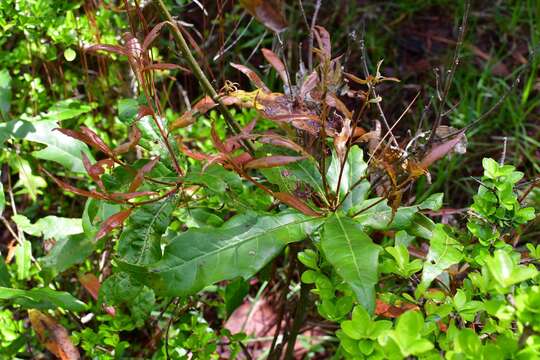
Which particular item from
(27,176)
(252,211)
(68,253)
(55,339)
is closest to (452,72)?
(252,211)

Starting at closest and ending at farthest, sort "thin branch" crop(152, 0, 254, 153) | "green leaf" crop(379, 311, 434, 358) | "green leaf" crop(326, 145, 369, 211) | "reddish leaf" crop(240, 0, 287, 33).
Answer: "green leaf" crop(379, 311, 434, 358) < "reddish leaf" crop(240, 0, 287, 33) < "thin branch" crop(152, 0, 254, 153) < "green leaf" crop(326, 145, 369, 211)

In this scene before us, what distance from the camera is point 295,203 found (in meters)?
1.19

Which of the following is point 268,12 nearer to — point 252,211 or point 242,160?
point 242,160

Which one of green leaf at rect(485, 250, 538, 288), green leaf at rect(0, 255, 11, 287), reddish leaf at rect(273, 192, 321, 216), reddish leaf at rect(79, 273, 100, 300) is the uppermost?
green leaf at rect(485, 250, 538, 288)

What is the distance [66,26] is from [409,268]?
1.24 meters

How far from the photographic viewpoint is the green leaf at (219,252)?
112 cm

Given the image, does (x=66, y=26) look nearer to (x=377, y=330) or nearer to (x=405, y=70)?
(x=377, y=330)

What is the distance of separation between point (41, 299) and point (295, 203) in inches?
25.1

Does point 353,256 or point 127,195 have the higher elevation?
point 127,195

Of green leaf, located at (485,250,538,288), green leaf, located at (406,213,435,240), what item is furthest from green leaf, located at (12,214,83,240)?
green leaf, located at (485,250,538,288)

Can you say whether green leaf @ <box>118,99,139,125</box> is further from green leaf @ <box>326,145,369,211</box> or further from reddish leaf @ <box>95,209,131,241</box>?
green leaf @ <box>326,145,369,211</box>

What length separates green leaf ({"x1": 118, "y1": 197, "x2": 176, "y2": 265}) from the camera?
1.26m

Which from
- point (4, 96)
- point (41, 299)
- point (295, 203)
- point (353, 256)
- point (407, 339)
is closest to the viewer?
point (407, 339)

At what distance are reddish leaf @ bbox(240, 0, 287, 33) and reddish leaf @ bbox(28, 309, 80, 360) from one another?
0.93 meters
